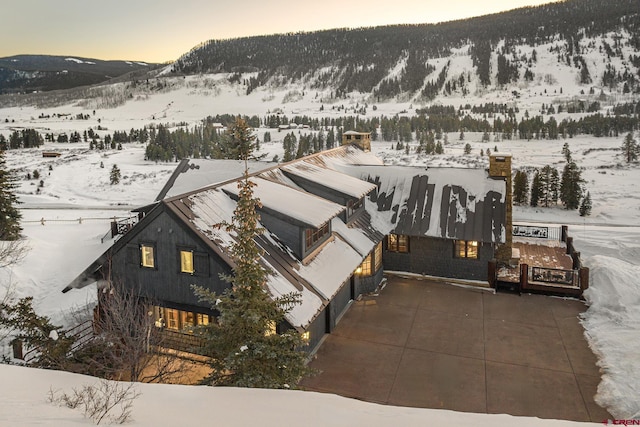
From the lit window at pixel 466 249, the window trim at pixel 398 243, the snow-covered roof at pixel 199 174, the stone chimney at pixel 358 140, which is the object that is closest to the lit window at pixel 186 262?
the snow-covered roof at pixel 199 174

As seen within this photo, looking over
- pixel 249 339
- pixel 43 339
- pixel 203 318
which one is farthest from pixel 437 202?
pixel 43 339

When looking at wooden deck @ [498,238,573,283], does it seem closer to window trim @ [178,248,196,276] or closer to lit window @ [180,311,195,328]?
lit window @ [180,311,195,328]

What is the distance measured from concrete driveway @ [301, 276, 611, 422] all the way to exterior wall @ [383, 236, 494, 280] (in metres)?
1.41

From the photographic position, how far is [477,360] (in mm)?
15422

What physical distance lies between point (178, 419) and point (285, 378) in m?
3.91

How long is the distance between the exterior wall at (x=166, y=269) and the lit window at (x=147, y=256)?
13 cm

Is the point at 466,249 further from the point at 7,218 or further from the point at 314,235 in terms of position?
the point at 7,218

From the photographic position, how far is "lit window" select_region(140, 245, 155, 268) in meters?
14.8

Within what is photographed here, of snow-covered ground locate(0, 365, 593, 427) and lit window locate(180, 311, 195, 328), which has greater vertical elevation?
snow-covered ground locate(0, 365, 593, 427)

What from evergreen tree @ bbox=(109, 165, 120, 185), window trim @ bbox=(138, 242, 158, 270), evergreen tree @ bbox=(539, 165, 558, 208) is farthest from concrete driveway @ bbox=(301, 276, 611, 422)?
evergreen tree @ bbox=(109, 165, 120, 185)

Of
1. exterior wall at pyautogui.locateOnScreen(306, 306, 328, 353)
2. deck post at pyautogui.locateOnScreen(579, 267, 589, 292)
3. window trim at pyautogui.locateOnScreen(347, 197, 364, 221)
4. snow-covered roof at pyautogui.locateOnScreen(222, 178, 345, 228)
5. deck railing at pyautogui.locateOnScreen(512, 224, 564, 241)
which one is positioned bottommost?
exterior wall at pyautogui.locateOnScreen(306, 306, 328, 353)

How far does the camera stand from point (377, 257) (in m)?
21.9

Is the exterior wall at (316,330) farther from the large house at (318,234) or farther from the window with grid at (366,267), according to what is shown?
the window with grid at (366,267)

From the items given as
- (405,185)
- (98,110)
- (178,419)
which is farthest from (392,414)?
(98,110)
